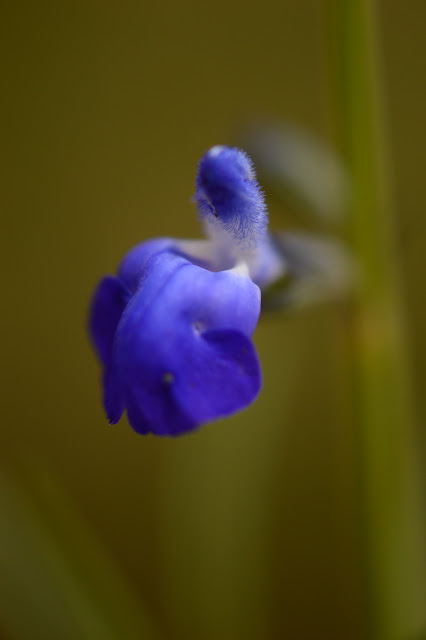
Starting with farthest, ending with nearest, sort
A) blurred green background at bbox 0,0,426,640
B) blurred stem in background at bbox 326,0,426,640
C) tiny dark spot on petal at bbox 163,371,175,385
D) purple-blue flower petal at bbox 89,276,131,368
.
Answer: blurred green background at bbox 0,0,426,640
blurred stem in background at bbox 326,0,426,640
purple-blue flower petal at bbox 89,276,131,368
tiny dark spot on petal at bbox 163,371,175,385

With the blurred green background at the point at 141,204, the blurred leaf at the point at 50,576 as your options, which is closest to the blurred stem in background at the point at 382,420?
the blurred leaf at the point at 50,576

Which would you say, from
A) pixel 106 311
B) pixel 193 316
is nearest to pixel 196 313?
pixel 193 316

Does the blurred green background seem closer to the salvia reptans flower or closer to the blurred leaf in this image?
the blurred leaf

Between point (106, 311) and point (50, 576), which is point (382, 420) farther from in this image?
point (50, 576)

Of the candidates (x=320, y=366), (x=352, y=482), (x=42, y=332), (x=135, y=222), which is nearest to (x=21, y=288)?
(x=42, y=332)

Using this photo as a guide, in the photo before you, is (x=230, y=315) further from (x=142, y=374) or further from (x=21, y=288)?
(x=21, y=288)

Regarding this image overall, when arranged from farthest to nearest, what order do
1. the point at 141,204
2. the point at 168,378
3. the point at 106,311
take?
the point at 141,204
the point at 106,311
the point at 168,378

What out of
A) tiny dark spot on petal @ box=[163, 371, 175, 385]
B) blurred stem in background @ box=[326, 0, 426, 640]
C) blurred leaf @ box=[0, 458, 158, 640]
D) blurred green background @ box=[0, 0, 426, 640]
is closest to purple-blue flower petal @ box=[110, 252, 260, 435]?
tiny dark spot on petal @ box=[163, 371, 175, 385]

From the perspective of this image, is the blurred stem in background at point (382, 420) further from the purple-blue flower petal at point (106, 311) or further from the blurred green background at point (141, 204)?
the blurred green background at point (141, 204)

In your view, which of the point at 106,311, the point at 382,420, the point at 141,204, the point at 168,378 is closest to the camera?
the point at 168,378
